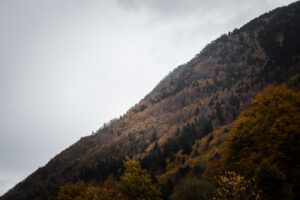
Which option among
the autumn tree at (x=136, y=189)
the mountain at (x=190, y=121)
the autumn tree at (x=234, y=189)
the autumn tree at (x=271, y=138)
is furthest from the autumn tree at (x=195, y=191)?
the mountain at (x=190, y=121)

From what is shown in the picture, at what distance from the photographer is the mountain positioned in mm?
87062

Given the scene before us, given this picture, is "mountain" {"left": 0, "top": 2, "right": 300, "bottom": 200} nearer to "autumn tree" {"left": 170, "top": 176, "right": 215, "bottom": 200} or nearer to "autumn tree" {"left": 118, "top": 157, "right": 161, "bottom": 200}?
"autumn tree" {"left": 170, "top": 176, "right": 215, "bottom": 200}

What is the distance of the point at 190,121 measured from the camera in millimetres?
127000

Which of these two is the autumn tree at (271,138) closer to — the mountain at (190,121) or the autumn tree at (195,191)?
the mountain at (190,121)

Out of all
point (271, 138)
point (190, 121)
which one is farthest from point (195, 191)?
point (190, 121)

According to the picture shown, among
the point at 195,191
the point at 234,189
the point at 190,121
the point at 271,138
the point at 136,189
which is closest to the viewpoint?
the point at 234,189

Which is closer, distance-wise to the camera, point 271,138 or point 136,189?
point 136,189

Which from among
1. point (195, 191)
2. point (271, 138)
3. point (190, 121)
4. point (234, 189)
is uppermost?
point (234, 189)

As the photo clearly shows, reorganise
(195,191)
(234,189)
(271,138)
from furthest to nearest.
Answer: (271,138), (195,191), (234,189)

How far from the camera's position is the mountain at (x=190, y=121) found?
87062mm

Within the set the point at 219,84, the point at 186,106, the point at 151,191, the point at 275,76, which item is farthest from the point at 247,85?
the point at 151,191

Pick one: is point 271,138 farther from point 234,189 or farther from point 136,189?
point 136,189

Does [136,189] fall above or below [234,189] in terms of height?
above

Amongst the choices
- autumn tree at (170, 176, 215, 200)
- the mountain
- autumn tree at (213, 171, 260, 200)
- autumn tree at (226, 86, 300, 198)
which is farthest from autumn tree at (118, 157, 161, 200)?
the mountain
